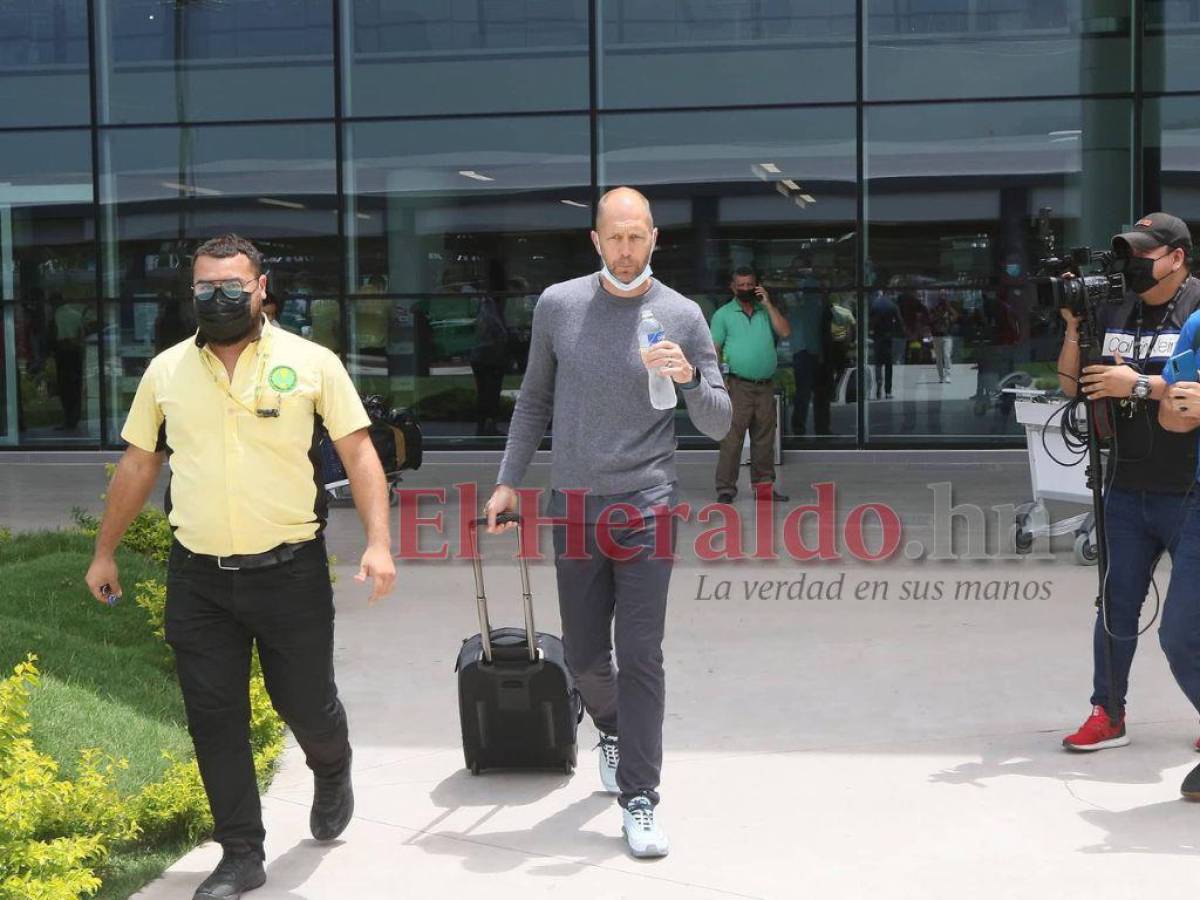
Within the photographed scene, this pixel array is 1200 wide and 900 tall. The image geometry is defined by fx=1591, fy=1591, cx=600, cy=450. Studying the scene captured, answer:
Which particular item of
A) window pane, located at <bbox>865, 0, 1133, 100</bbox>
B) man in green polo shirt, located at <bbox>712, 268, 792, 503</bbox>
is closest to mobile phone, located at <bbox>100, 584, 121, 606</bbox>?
man in green polo shirt, located at <bbox>712, 268, 792, 503</bbox>

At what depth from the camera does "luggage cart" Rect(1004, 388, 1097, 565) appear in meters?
9.70

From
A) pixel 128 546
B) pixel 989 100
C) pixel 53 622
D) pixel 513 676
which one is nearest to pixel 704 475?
pixel 989 100

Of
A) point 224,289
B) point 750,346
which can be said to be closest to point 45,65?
point 750,346

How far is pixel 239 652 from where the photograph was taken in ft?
15.1

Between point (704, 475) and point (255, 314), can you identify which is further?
point (704, 475)

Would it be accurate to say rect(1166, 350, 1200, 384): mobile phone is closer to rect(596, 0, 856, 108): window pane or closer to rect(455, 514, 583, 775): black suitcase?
rect(455, 514, 583, 775): black suitcase

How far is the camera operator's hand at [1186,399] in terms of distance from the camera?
5195mm

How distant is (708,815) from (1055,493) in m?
5.20

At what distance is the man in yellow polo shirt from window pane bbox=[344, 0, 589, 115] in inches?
537

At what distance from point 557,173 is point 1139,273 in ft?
41.2

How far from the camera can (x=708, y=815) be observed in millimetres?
5320

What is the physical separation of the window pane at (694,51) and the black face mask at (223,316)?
13634 millimetres

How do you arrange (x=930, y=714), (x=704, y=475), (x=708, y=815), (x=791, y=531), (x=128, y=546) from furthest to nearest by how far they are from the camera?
(x=704, y=475), (x=791, y=531), (x=128, y=546), (x=930, y=714), (x=708, y=815)

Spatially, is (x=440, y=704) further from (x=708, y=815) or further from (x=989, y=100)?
(x=989, y=100)
